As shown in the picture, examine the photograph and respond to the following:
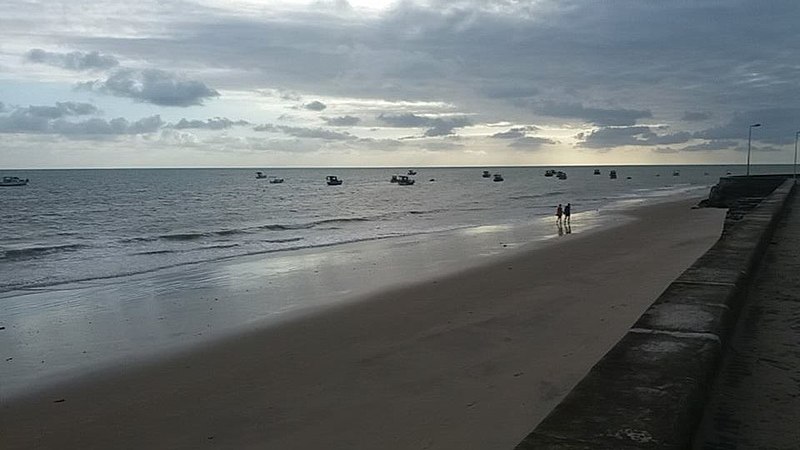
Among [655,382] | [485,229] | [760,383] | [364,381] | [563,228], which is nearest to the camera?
[655,382]

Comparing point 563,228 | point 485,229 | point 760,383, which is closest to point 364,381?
point 760,383

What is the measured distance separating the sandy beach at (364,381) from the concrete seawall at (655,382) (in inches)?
65.2

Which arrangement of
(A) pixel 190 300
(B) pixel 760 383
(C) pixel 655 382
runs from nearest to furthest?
(C) pixel 655 382 → (B) pixel 760 383 → (A) pixel 190 300

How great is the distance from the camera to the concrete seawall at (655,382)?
111 inches

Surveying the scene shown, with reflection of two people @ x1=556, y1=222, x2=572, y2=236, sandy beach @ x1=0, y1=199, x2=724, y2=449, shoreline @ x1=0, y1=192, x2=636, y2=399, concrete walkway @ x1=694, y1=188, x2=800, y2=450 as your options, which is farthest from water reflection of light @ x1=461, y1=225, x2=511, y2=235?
concrete walkway @ x1=694, y1=188, x2=800, y2=450

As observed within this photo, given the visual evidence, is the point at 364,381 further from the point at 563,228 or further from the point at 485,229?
the point at 485,229

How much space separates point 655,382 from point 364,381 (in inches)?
174

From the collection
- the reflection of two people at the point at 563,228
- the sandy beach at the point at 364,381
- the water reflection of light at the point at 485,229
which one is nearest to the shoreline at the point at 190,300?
the sandy beach at the point at 364,381

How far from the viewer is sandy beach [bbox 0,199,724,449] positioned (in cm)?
586

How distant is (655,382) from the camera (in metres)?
3.39

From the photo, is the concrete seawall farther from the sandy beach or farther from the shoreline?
the shoreline

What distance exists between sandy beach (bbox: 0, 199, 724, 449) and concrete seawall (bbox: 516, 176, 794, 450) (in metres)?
1.66

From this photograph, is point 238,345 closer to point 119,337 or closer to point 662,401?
point 119,337

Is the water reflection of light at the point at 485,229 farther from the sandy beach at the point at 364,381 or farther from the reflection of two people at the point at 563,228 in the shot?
the sandy beach at the point at 364,381
